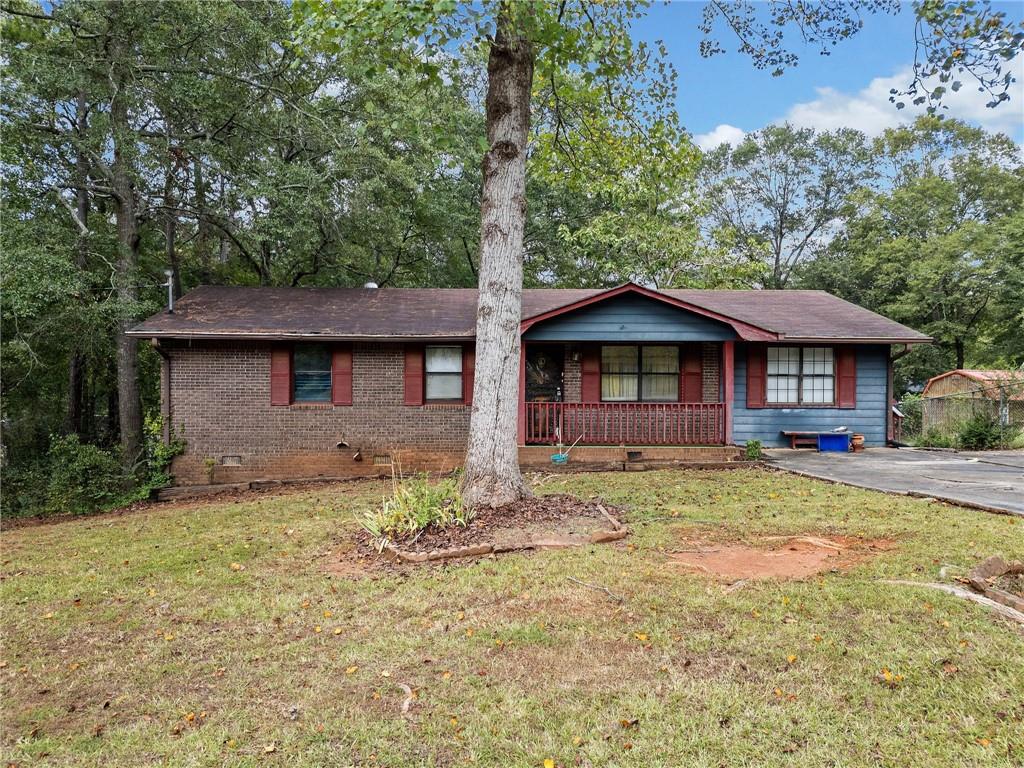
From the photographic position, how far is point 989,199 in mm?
27844

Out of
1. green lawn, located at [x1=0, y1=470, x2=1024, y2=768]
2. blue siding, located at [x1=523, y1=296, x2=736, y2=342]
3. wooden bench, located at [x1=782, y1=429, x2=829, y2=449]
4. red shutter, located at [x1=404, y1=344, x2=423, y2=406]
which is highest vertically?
blue siding, located at [x1=523, y1=296, x2=736, y2=342]

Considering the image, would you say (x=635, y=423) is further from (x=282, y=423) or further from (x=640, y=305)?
(x=282, y=423)

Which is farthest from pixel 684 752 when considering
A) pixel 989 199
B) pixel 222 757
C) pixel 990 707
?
pixel 989 199

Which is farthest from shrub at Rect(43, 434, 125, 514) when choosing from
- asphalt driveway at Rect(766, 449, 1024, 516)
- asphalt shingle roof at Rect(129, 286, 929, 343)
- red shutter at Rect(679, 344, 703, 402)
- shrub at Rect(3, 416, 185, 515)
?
asphalt driveway at Rect(766, 449, 1024, 516)

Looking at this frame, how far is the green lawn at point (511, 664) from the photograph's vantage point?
2.65 m

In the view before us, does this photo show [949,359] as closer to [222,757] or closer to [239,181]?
[239,181]

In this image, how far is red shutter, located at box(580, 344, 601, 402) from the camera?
1336 cm

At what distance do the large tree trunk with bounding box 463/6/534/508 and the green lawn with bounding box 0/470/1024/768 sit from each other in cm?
146

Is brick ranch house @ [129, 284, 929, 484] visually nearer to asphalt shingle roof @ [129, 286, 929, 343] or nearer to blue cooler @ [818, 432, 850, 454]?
A: asphalt shingle roof @ [129, 286, 929, 343]

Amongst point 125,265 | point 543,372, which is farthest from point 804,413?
point 125,265

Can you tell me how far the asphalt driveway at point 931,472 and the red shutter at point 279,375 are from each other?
32.8 ft

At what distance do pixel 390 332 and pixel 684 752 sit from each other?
1051cm

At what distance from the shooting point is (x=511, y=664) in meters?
3.40

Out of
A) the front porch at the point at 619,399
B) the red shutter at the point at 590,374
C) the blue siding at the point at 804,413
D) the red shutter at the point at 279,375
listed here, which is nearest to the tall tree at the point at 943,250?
the blue siding at the point at 804,413
